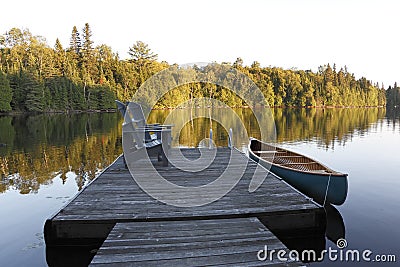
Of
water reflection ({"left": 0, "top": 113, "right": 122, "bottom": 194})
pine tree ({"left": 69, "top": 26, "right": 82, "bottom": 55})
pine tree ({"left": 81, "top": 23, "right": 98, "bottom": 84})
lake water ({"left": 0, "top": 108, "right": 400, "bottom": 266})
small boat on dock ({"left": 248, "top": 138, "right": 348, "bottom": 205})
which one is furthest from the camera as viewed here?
pine tree ({"left": 69, "top": 26, "right": 82, "bottom": 55})

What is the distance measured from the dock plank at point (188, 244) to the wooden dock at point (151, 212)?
0.13 metres

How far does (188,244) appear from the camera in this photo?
339 centimetres

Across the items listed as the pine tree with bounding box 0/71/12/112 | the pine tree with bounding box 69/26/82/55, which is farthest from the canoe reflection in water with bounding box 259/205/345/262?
the pine tree with bounding box 69/26/82/55

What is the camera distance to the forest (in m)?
44.0

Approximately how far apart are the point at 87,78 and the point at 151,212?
5559 centimetres

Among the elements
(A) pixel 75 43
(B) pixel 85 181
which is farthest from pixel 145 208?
(A) pixel 75 43

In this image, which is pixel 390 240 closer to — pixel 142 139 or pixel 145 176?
pixel 145 176

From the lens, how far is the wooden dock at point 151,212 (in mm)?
4137

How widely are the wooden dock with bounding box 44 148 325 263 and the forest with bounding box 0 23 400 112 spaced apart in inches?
574

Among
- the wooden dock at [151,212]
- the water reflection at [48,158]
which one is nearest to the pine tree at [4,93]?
the water reflection at [48,158]

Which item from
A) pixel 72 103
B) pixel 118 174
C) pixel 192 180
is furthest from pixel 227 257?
pixel 72 103

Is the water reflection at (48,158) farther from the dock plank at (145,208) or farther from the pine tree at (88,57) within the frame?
the pine tree at (88,57)

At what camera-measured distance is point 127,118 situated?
7.03 meters

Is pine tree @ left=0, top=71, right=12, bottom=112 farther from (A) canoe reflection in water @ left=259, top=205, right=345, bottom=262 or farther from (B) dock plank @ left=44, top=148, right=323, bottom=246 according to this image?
(A) canoe reflection in water @ left=259, top=205, right=345, bottom=262
